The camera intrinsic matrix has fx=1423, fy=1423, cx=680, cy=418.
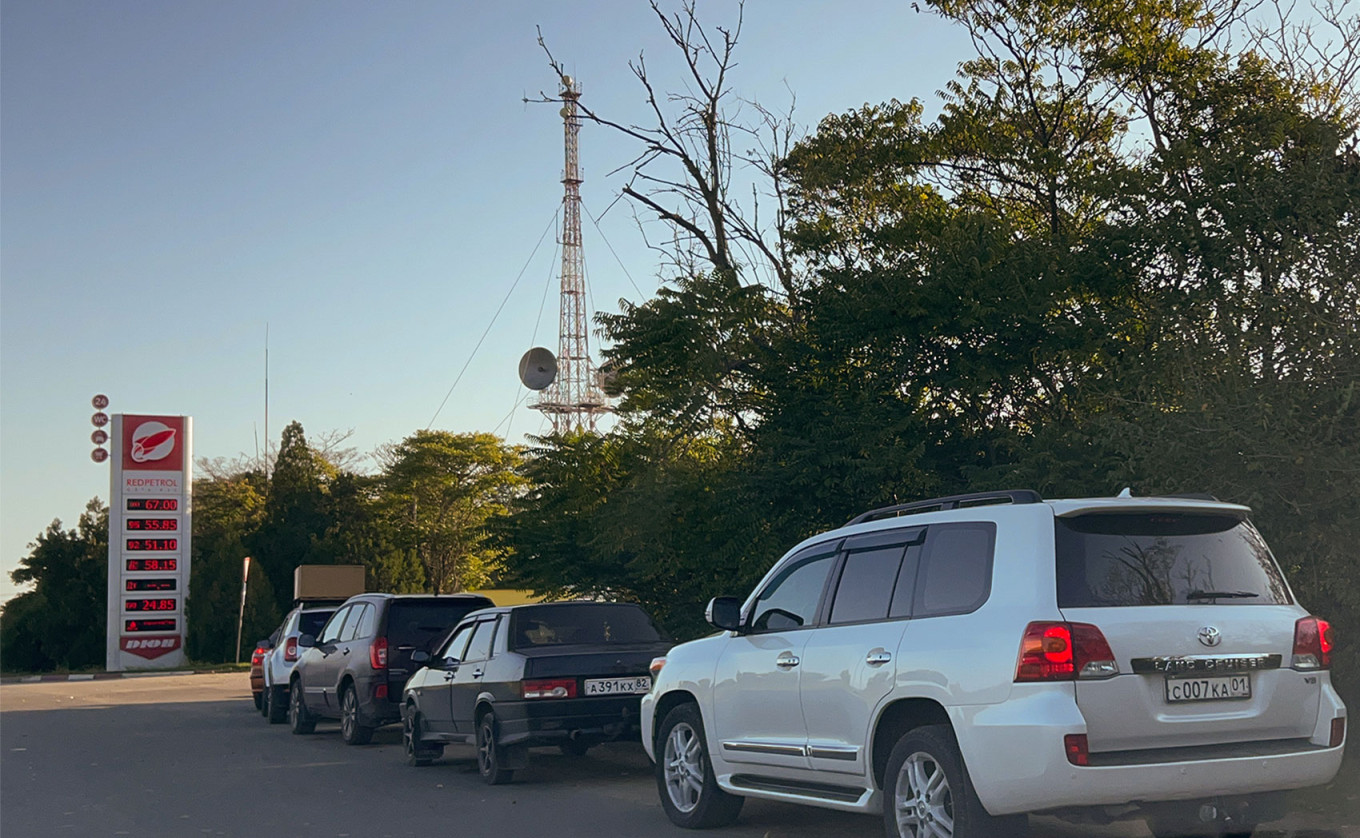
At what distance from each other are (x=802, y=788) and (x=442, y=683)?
6.03 metres

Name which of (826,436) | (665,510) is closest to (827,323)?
(826,436)

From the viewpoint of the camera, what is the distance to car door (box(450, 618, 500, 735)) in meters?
12.8

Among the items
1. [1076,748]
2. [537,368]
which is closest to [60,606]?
[537,368]

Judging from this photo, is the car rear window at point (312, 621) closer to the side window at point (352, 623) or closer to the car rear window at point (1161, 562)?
the side window at point (352, 623)

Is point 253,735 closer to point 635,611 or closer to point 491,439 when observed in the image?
point 635,611

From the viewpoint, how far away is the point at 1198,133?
60.1 ft

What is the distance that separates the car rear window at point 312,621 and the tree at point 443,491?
48.0 meters

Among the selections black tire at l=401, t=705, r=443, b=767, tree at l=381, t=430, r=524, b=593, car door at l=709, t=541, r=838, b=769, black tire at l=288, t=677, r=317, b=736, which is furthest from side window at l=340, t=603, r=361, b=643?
tree at l=381, t=430, r=524, b=593

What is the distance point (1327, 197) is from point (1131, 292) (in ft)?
13.1

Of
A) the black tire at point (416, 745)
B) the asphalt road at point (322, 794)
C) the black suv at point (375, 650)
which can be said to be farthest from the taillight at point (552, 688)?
the black suv at point (375, 650)

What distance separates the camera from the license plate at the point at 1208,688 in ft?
22.3

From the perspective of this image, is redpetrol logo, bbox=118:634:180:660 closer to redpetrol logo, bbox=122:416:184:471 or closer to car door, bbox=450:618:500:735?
redpetrol logo, bbox=122:416:184:471

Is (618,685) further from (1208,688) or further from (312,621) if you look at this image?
(312,621)

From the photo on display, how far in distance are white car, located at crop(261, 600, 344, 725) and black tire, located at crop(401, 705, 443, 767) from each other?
6.16m
